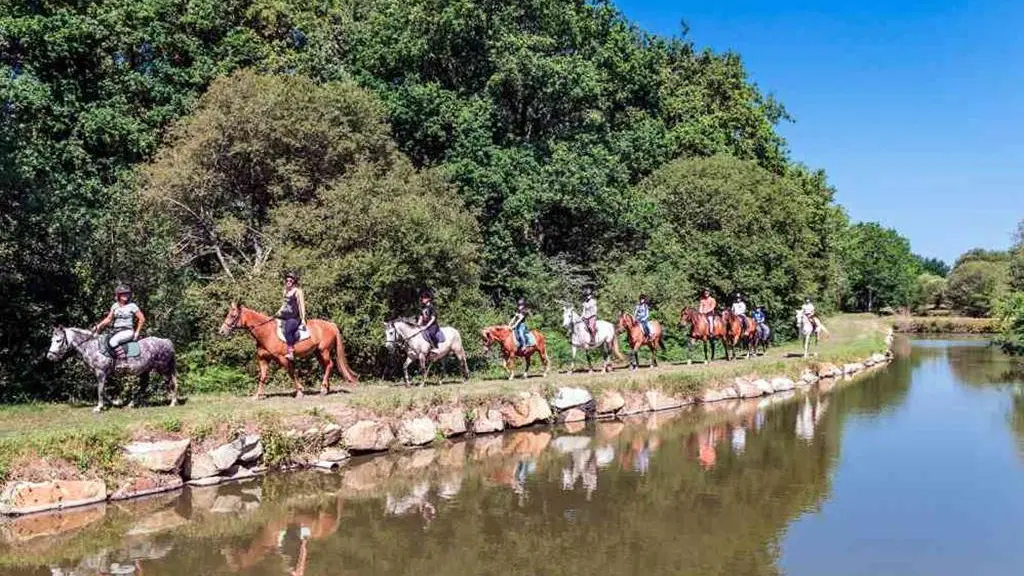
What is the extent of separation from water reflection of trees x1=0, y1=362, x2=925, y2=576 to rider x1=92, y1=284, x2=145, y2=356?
355 centimetres

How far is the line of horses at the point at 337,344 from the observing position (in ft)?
44.7

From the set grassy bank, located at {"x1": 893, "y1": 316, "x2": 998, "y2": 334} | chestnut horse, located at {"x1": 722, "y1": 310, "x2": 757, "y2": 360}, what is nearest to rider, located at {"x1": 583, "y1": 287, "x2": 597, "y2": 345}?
chestnut horse, located at {"x1": 722, "y1": 310, "x2": 757, "y2": 360}

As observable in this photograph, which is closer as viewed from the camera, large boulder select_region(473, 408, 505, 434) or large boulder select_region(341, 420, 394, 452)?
large boulder select_region(341, 420, 394, 452)

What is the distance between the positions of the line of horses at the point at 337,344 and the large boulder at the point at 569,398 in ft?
6.19

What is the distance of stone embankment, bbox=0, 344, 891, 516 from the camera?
10.8 meters

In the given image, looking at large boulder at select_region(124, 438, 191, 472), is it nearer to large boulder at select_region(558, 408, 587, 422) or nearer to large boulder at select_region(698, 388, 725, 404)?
large boulder at select_region(558, 408, 587, 422)

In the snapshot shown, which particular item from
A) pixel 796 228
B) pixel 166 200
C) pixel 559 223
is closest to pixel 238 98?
pixel 166 200

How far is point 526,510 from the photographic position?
1136cm

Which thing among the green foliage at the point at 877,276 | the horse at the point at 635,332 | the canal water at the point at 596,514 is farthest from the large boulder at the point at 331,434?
the green foliage at the point at 877,276

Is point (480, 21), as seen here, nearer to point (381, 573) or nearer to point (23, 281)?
point (23, 281)

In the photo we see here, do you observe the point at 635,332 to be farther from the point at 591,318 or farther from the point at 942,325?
the point at 942,325

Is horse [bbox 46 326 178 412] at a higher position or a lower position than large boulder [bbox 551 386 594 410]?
higher

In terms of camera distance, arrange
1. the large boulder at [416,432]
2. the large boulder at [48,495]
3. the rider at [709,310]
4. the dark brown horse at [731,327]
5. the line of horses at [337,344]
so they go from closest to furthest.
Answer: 1. the large boulder at [48,495]
2. the line of horses at [337,344]
3. the large boulder at [416,432]
4. the rider at [709,310]
5. the dark brown horse at [731,327]

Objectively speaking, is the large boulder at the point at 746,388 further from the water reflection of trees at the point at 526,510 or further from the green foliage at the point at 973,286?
the green foliage at the point at 973,286
